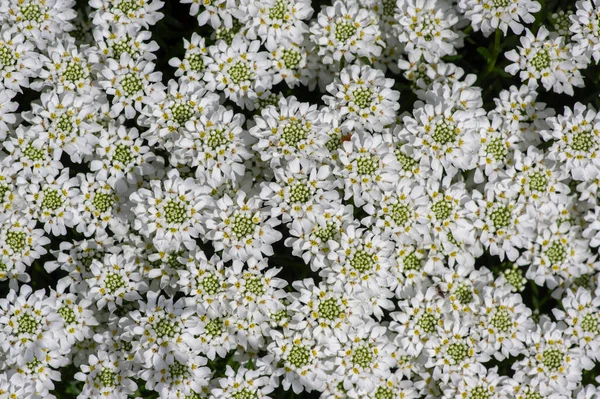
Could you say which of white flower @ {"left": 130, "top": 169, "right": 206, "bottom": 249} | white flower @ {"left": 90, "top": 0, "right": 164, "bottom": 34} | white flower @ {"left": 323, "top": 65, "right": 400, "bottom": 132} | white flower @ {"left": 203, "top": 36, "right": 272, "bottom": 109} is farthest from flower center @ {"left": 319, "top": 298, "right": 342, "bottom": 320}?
white flower @ {"left": 90, "top": 0, "right": 164, "bottom": 34}

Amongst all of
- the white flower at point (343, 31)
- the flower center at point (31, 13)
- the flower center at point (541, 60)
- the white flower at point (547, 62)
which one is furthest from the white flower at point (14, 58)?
the flower center at point (541, 60)

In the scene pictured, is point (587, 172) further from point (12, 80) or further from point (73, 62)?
point (12, 80)

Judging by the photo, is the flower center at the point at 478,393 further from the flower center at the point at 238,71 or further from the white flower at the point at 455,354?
the flower center at the point at 238,71

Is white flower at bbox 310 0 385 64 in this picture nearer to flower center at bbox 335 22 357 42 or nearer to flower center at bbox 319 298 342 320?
flower center at bbox 335 22 357 42

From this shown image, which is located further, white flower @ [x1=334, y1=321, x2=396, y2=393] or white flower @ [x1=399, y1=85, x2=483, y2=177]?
white flower @ [x1=334, y1=321, x2=396, y2=393]

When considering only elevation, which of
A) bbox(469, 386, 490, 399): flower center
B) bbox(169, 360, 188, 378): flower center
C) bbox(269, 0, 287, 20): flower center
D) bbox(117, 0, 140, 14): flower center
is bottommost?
bbox(469, 386, 490, 399): flower center

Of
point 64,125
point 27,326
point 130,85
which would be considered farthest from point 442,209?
point 27,326
